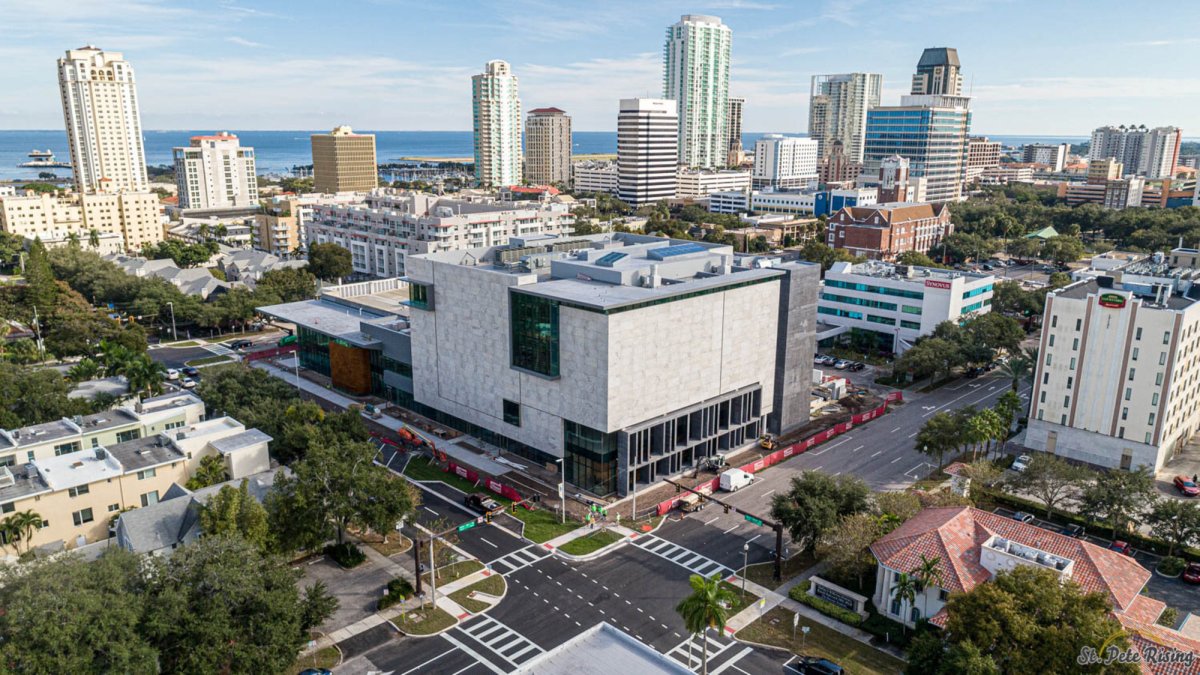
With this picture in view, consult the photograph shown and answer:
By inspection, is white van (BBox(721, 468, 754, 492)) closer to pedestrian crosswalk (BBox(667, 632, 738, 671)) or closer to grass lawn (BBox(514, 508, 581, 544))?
grass lawn (BBox(514, 508, 581, 544))

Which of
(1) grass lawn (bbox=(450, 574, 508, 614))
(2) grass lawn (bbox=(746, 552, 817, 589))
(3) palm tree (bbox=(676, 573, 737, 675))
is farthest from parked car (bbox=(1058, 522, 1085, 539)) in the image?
(1) grass lawn (bbox=(450, 574, 508, 614))

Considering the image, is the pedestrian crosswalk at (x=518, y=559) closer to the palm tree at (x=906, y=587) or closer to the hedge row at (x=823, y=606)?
the hedge row at (x=823, y=606)

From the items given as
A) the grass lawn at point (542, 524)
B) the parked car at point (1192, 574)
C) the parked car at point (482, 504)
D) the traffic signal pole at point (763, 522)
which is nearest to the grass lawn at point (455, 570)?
the grass lawn at point (542, 524)

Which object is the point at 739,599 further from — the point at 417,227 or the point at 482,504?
the point at 417,227

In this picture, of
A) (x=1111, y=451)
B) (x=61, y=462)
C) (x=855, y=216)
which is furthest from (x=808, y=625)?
(x=855, y=216)

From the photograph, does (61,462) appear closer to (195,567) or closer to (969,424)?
(195,567)
